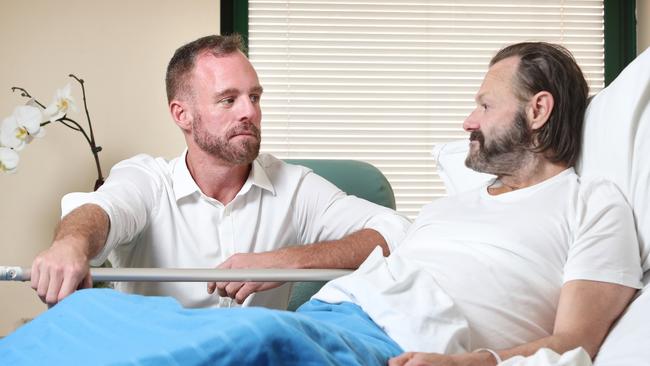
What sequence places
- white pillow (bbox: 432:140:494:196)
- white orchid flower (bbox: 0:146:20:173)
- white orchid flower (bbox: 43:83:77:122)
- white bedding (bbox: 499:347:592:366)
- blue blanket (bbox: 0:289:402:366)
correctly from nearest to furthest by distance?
blue blanket (bbox: 0:289:402:366)
white bedding (bbox: 499:347:592:366)
white pillow (bbox: 432:140:494:196)
white orchid flower (bbox: 0:146:20:173)
white orchid flower (bbox: 43:83:77:122)

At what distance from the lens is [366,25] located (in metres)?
3.80

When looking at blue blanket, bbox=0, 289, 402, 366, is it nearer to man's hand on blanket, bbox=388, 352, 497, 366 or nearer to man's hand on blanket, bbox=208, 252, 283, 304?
man's hand on blanket, bbox=388, 352, 497, 366

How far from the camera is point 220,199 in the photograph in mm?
2078

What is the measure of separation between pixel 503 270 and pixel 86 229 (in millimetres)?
788

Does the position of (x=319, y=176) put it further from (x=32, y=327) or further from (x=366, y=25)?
(x=366, y=25)

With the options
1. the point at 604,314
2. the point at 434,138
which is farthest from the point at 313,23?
the point at 604,314

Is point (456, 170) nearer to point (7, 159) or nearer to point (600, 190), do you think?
point (600, 190)

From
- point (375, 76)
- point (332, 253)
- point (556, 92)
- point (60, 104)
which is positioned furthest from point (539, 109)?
point (375, 76)

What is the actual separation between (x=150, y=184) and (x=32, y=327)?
81 centimetres

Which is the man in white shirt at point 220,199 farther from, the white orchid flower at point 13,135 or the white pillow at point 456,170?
the white orchid flower at point 13,135

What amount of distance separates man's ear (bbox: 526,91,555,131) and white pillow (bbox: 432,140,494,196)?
0.75 ft

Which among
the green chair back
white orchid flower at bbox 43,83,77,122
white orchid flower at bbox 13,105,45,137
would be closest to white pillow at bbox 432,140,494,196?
the green chair back

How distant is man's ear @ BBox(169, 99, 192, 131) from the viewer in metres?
2.13

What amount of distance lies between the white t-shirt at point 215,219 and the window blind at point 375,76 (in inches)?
66.6
